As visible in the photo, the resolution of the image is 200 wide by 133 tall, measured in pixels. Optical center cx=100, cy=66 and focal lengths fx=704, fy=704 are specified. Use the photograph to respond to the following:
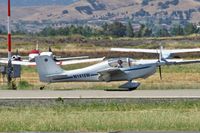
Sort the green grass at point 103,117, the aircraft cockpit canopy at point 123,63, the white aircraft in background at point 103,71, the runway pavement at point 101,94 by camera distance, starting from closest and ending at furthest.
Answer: the green grass at point 103,117 → the runway pavement at point 101,94 → the white aircraft in background at point 103,71 → the aircraft cockpit canopy at point 123,63

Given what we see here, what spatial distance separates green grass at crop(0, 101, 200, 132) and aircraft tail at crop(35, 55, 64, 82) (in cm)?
945

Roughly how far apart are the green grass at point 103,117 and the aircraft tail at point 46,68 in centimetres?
945

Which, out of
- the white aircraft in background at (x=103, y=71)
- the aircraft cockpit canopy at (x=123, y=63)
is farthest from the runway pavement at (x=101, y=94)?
the aircraft cockpit canopy at (x=123, y=63)

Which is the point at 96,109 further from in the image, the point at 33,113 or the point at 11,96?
the point at 11,96

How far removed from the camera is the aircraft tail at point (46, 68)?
106 ft

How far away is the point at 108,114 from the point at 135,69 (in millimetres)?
12541

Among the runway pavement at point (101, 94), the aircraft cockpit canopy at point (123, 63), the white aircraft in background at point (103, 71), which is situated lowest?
A: the runway pavement at point (101, 94)

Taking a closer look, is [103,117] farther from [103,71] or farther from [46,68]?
[46,68]

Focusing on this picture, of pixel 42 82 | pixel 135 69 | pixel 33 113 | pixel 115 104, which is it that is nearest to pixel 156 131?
pixel 33 113

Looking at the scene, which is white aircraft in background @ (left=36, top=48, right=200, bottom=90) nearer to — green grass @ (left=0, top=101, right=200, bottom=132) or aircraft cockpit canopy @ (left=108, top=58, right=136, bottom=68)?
aircraft cockpit canopy @ (left=108, top=58, right=136, bottom=68)

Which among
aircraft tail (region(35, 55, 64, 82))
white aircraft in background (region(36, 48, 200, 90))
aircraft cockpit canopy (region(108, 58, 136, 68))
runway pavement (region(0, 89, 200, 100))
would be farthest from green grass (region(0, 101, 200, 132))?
aircraft tail (region(35, 55, 64, 82))

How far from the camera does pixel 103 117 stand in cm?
1861

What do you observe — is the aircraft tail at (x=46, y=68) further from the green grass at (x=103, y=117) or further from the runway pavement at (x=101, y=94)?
the green grass at (x=103, y=117)

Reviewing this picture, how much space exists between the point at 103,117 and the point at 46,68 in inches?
553
